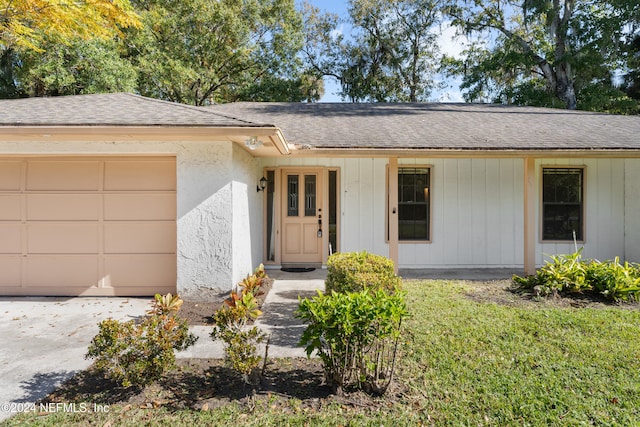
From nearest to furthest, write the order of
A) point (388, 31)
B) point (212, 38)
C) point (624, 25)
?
point (624, 25)
point (212, 38)
point (388, 31)

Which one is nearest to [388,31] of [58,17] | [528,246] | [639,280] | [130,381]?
[58,17]

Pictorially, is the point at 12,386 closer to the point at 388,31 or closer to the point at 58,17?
the point at 58,17

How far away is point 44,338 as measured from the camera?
4129mm

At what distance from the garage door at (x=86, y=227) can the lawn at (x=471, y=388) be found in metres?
3.01

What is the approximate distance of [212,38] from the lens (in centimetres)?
1717

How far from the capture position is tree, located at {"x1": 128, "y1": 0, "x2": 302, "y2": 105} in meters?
16.1

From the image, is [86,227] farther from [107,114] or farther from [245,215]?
[245,215]

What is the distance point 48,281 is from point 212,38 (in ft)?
48.9

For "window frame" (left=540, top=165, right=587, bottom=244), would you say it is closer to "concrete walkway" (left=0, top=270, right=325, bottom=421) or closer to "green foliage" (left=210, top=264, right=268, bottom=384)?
"concrete walkway" (left=0, top=270, right=325, bottom=421)

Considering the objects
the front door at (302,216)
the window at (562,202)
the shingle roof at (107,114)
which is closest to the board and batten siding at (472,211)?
the window at (562,202)

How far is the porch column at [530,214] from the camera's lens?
22.2ft

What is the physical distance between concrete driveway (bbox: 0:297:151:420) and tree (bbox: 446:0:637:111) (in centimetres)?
1776

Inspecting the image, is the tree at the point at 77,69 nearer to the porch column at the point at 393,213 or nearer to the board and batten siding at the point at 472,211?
the board and batten siding at the point at 472,211

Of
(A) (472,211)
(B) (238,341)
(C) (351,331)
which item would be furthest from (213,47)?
(C) (351,331)
